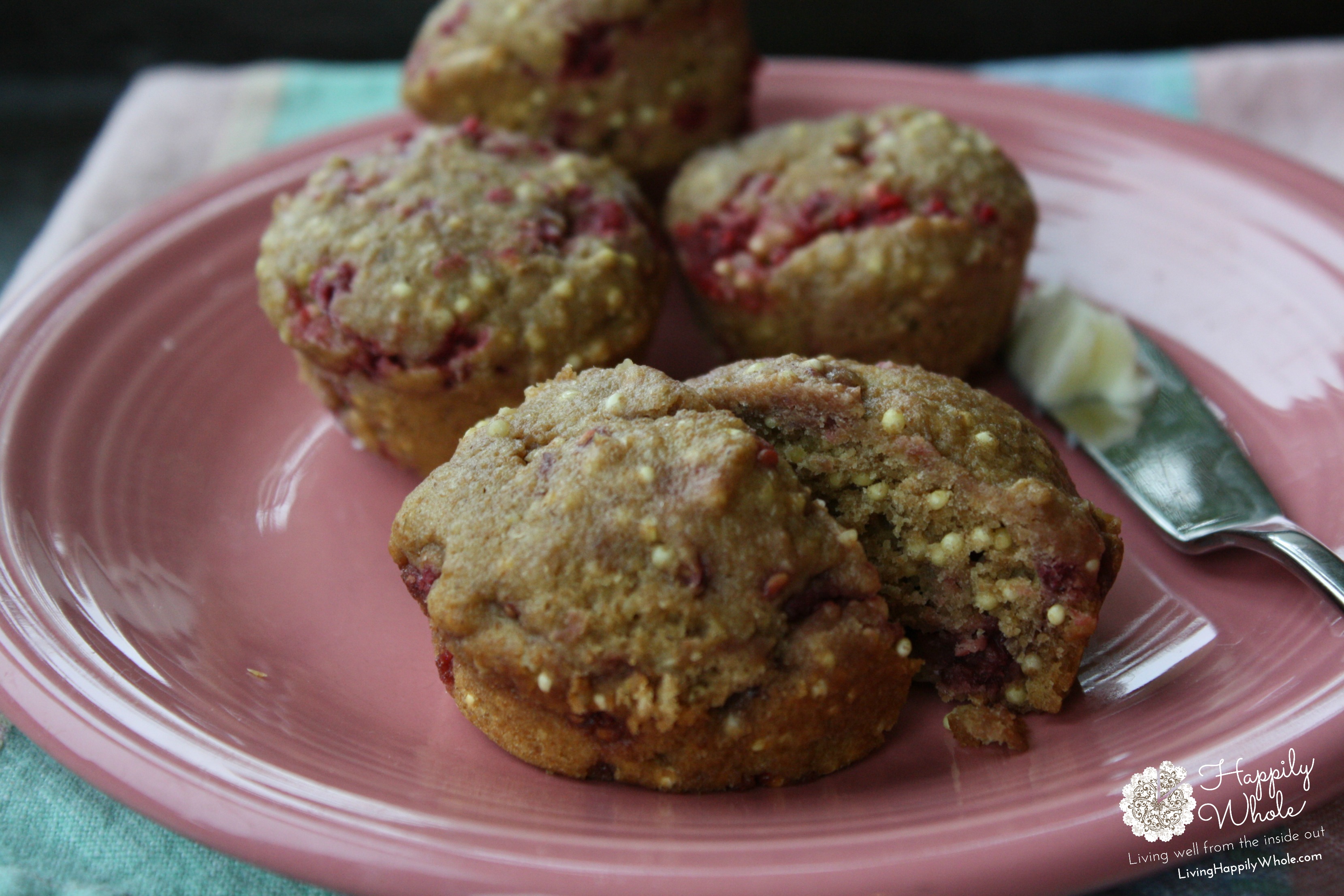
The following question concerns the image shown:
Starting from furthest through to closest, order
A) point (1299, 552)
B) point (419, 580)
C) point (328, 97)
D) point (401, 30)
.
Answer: point (401, 30)
point (328, 97)
point (1299, 552)
point (419, 580)

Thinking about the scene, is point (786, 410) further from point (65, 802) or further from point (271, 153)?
point (271, 153)

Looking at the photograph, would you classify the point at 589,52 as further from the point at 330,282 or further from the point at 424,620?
the point at 424,620

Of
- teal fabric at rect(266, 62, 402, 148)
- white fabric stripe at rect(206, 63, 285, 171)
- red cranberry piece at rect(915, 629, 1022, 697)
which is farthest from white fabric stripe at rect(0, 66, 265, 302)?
red cranberry piece at rect(915, 629, 1022, 697)

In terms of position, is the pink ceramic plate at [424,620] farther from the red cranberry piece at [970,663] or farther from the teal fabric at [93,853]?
the teal fabric at [93,853]

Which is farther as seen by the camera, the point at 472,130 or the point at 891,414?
the point at 472,130

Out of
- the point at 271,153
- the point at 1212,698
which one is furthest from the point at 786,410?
the point at 271,153

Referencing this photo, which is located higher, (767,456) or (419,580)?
(767,456)

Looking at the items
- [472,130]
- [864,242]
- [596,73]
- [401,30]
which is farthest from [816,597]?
[401,30]
